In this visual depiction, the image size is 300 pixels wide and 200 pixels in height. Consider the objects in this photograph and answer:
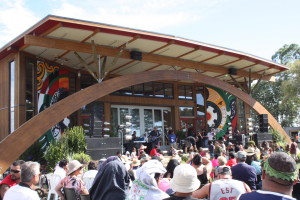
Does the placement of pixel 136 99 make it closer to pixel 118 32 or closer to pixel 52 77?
pixel 52 77

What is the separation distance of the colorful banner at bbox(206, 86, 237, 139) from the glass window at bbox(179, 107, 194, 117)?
126cm

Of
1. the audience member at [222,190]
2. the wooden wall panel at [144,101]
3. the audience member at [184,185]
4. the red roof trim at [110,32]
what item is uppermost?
the red roof trim at [110,32]

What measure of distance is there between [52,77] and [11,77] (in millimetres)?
1783

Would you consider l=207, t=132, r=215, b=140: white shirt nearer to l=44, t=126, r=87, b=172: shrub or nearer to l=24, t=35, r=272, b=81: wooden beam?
l=24, t=35, r=272, b=81: wooden beam

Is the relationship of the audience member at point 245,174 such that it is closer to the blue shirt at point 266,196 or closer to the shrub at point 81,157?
the blue shirt at point 266,196

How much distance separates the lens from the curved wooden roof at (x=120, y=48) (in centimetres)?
1136

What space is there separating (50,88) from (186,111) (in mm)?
9589

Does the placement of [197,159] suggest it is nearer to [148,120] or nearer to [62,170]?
[62,170]

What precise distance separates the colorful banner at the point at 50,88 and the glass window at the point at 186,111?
25.9 ft

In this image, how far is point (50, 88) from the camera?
14.7 metres

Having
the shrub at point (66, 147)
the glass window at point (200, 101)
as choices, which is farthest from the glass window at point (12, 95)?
the glass window at point (200, 101)

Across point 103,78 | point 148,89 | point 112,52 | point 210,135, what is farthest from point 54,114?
point 210,135

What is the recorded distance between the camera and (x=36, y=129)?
34.2ft

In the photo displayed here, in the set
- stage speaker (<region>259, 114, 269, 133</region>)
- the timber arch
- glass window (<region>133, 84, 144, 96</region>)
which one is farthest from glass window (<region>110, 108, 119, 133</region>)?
stage speaker (<region>259, 114, 269, 133</region>)
